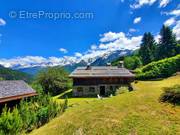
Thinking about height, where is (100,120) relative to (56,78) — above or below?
below

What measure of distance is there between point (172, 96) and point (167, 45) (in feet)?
A: 218

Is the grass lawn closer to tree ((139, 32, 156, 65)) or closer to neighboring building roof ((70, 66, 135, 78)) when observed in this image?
neighboring building roof ((70, 66, 135, 78))

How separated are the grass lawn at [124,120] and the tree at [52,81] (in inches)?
1618

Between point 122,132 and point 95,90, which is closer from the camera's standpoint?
point 122,132

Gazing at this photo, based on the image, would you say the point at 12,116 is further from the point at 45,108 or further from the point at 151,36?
the point at 151,36

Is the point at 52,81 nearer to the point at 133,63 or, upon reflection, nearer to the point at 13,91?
the point at 13,91

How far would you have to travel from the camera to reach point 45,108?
989 inches

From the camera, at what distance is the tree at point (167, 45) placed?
273ft

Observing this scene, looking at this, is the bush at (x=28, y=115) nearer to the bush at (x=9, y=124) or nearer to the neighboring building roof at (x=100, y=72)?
the bush at (x=9, y=124)

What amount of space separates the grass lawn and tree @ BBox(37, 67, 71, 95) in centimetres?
4109

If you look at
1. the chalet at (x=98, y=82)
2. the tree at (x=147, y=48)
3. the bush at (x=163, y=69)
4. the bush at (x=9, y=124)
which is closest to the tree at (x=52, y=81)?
the chalet at (x=98, y=82)

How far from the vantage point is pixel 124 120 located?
749 inches

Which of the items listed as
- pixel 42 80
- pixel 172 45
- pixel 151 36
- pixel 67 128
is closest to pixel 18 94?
pixel 67 128

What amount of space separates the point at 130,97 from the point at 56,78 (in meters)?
41.6
